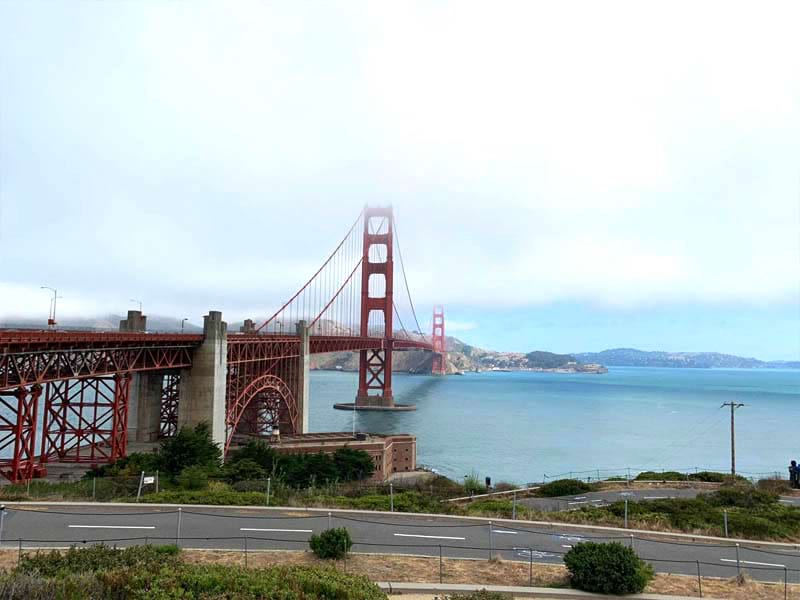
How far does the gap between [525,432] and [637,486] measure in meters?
43.0

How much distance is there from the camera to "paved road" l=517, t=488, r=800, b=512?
72.6ft

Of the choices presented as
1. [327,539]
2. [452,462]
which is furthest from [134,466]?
[452,462]

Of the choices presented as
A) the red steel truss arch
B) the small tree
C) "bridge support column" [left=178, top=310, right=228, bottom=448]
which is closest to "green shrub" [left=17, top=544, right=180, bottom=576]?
the small tree

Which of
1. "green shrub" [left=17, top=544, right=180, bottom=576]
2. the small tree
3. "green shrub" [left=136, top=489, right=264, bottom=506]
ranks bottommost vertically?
the small tree

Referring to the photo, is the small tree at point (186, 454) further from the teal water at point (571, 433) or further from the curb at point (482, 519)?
the teal water at point (571, 433)

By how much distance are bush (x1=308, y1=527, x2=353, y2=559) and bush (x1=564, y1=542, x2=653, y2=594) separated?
4254mm

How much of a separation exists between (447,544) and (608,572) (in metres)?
3.82

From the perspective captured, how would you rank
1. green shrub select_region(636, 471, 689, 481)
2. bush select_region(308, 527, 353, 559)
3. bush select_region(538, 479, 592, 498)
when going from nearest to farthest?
bush select_region(308, 527, 353, 559), bush select_region(538, 479, 592, 498), green shrub select_region(636, 471, 689, 481)

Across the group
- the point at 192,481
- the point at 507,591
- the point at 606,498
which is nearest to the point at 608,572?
the point at 507,591

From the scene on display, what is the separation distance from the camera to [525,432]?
70.4 meters

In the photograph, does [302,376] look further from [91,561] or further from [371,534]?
[91,561]

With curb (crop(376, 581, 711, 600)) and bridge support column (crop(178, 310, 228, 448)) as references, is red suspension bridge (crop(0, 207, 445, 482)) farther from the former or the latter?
curb (crop(376, 581, 711, 600))

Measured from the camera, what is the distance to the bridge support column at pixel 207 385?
1217 inches

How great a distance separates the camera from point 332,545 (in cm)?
1072
